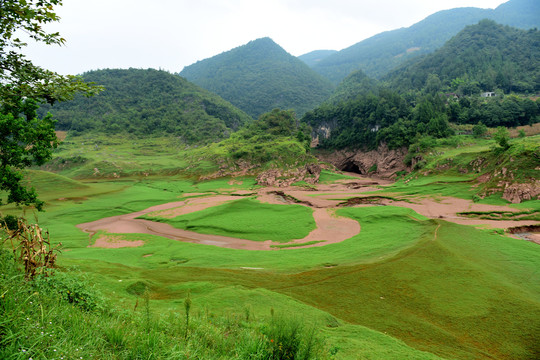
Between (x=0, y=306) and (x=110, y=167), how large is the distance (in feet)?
225

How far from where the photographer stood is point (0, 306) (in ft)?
10.5

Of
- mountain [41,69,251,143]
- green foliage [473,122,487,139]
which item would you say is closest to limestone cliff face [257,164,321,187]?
green foliage [473,122,487,139]

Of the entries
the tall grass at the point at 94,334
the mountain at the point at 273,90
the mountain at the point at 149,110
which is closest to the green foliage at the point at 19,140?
the tall grass at the point at 94,334

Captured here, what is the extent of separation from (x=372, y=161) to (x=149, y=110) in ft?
302

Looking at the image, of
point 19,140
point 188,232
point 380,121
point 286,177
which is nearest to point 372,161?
point 380,121

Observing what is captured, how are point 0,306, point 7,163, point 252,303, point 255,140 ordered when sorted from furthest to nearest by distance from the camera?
1. point 255,140
2. point 7,163
3. point 252,303
4. point 0,306

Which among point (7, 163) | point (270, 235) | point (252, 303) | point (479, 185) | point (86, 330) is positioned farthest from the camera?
point (479, 185)

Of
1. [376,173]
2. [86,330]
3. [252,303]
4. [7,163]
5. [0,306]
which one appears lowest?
[376,173]

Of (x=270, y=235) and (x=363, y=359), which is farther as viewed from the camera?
(x=270, y=235)

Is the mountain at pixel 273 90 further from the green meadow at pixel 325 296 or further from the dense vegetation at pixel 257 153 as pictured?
the green meadow at pixel 325 296

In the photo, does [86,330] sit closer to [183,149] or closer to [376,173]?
[376,173]

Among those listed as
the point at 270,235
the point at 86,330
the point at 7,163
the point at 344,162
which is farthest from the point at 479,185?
the point at 344,162

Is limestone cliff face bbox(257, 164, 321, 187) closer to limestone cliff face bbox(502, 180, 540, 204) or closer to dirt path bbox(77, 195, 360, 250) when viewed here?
dirt path bbox(77, 195, 360, 250)

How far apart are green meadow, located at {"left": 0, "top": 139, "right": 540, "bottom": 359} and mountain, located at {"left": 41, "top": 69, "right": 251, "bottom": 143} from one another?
8381 cm
